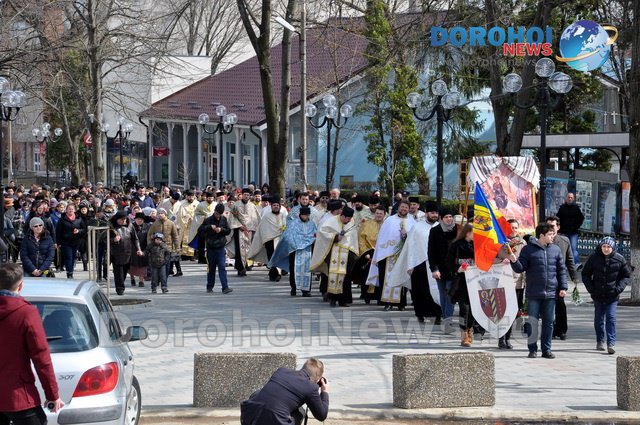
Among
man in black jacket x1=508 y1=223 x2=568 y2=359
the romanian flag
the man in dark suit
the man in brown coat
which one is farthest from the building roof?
the man in dark suit

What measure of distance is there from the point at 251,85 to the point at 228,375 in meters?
38.9

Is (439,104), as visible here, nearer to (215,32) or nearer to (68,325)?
(68,325)

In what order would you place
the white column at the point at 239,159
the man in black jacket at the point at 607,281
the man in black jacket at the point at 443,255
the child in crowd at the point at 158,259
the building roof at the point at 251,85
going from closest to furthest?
1. the man in black jacket at the point at 607,281
2. the man in black jacket at the point at 443,255
3. the child in crowd at the point at 158,259
4. the building roof at the point at 251,85
5. the white column at the point at 239,159

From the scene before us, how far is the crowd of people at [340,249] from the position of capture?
A: 13234mm

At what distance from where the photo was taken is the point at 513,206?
15633 millimetres

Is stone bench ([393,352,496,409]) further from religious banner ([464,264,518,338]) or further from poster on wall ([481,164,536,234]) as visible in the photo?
poster on wall ([481,164,536,234])

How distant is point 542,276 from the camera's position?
12.8 m

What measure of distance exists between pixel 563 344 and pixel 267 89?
53.9ft

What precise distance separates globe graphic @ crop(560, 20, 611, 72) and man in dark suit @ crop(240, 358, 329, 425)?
14.1 metres

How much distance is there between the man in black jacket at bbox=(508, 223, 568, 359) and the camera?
12844 millimetres

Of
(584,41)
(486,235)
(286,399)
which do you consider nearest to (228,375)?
(286,399)

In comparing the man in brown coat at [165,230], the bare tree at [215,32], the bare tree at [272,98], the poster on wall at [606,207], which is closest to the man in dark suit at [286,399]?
the man in brown coat at [165,230]

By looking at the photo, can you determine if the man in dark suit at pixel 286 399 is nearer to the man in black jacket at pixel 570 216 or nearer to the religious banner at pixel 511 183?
the religious banner at pixel 511 183

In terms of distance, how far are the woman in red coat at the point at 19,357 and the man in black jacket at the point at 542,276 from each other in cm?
770
